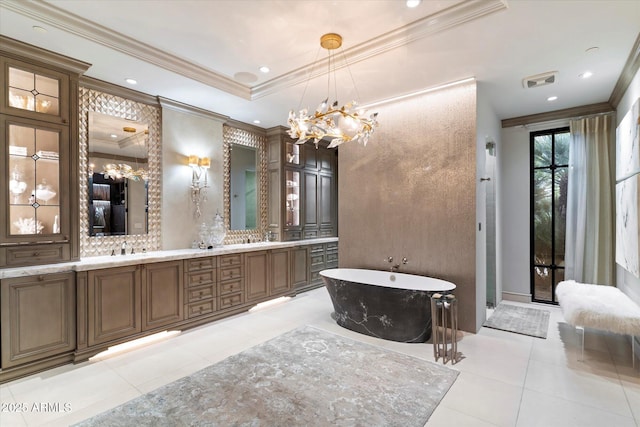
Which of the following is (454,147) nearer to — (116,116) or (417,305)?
(417,305)

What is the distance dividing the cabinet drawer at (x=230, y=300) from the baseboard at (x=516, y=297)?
14.4 ft

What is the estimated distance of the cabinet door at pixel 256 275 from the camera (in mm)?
4727

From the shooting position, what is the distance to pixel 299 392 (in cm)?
254

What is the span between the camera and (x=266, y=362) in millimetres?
3035

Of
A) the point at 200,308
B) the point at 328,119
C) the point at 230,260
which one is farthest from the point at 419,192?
the point at 200,308

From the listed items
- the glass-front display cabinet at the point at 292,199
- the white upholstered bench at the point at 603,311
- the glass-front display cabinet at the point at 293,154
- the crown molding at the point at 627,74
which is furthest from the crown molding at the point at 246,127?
the white upholstered bench at the point at 603,311

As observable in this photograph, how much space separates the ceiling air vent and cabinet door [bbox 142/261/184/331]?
482 centimetres

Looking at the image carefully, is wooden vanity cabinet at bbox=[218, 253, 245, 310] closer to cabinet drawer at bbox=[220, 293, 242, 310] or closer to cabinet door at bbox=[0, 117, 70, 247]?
cabinet drawer at bbox=[220, 293, 242, 310]

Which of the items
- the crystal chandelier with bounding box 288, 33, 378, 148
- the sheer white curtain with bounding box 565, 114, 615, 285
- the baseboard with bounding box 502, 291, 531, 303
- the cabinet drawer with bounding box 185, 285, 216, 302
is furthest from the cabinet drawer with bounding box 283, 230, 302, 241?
the sheer white curtain with bounding box 565, 114, 615, 285

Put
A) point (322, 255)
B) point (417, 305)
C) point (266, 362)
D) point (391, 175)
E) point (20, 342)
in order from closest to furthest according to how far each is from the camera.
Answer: point (20, 342) < point (266, 362) < point (417, 305) < point (391, 175) < point (322, 255)

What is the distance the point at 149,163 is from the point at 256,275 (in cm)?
224

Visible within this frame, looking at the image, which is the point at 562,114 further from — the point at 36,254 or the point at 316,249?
the point at 36,254

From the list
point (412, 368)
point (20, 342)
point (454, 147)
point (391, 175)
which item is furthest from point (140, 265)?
point (454, 147)

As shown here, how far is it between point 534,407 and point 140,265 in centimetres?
398
